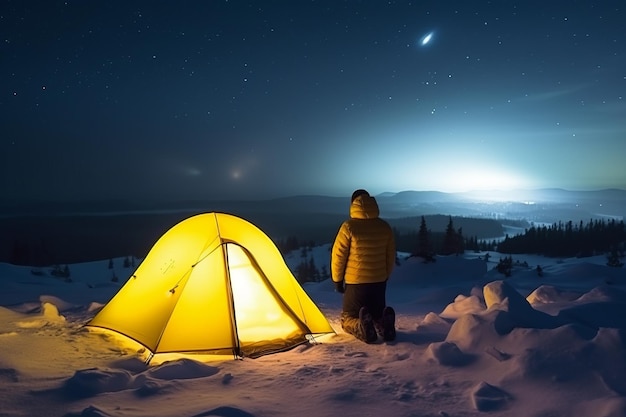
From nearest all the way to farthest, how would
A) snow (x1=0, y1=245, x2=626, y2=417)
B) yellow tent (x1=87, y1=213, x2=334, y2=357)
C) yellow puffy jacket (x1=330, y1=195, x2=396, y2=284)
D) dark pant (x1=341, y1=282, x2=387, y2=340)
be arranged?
1. snow (x1=0, y1=245, x2=626, y2=417)
2. yellow tent (x1=87, y1=213, x2=334, y2=357)
3. yellow puffy jacket (x1=330, y1=195, x2=396, y2=284)
4. dark pant (x1=341, y1=282, x2=387, y2=340)

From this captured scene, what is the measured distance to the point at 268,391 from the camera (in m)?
4.91

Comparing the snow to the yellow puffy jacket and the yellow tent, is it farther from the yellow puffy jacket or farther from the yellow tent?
the yellow puffy jacket

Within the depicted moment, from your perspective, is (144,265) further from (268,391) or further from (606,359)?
(606,359)

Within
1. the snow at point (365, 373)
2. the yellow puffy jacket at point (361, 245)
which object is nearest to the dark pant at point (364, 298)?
the yellow puffy jacket at point (361, 245)

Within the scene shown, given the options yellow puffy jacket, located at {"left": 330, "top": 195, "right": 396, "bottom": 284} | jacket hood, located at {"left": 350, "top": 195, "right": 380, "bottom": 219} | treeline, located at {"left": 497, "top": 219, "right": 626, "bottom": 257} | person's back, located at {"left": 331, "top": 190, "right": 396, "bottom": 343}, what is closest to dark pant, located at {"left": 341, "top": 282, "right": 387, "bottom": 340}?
person's back, located at {"left": 331, "top": 190, "right": 396, "bottom": 343}

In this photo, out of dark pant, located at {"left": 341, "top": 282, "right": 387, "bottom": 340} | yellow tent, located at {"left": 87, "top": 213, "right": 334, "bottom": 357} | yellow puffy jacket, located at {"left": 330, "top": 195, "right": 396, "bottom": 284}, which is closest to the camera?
yellow tent, located at {"left": 87, "top": 213, "right": 334, "bottom": 357}

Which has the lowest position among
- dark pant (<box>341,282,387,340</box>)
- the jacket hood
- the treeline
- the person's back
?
the treeline

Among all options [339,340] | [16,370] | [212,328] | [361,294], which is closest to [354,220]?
[361,294]

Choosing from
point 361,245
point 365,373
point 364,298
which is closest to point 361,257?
point 361,245

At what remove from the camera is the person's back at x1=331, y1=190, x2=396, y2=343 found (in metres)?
7.32

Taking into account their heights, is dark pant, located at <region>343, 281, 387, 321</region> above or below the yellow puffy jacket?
below

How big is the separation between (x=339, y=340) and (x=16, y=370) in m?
4.52

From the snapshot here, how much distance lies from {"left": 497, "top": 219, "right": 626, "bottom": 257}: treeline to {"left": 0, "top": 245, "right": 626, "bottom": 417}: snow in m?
42.7

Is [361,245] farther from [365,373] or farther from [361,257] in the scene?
[365,373]
